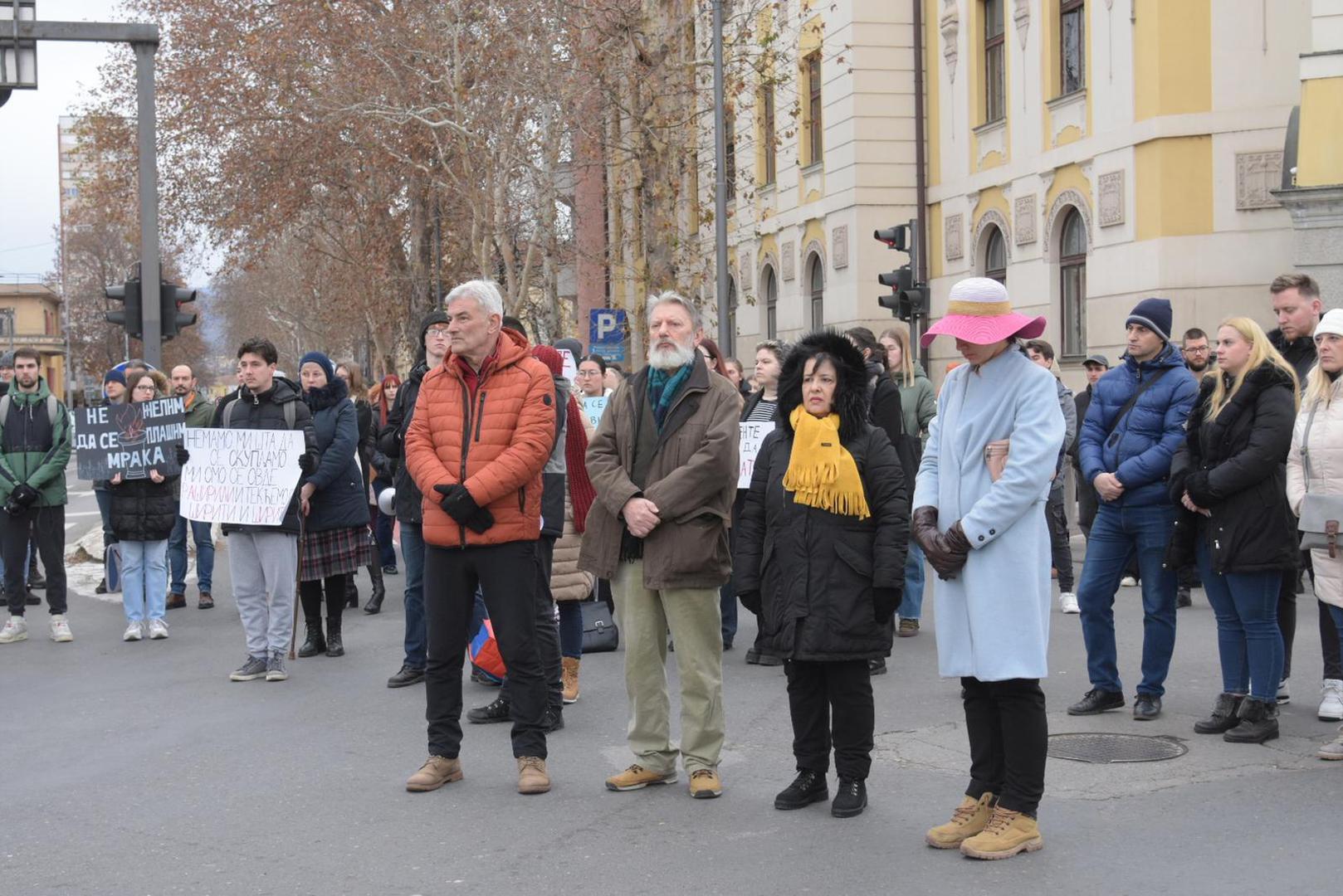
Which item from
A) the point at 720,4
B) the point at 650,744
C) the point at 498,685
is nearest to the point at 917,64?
the point at 720,4

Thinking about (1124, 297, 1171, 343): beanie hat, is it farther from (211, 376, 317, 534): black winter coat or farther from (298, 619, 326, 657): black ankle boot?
(298, 619, 326, 657): black ankle boot

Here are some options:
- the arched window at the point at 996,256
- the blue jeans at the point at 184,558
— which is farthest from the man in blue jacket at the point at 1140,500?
the arched window at the point at 996,256

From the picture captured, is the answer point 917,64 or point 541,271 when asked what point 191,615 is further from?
point 541,271

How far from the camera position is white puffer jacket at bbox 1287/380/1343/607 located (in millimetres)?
7305

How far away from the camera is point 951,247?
26.9m

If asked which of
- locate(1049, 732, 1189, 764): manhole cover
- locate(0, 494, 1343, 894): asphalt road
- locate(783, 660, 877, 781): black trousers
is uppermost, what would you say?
locate(783, 660, 877, 781): black trousers

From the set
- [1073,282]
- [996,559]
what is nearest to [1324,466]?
[996,559]

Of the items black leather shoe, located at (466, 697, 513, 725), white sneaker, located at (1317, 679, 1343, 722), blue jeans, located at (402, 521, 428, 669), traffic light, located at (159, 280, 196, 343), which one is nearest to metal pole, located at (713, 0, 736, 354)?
traffic light, located at (159, 280, 196, 343)

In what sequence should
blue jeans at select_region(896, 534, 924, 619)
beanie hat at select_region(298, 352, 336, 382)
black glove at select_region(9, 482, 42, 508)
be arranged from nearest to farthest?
beanie hat at select_region(298, 352, 336, 382), blue jeans at select_region(896, 534, 924, 619), black glove at select_region(9, 482, 42, 508)

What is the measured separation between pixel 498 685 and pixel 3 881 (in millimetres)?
3870

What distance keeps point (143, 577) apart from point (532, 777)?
20.1 feet

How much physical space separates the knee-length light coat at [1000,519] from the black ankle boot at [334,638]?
19.1ft

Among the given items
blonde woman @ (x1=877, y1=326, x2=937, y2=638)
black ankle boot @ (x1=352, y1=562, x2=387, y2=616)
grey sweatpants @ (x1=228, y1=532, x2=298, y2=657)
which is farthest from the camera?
black ankle boot @ (x1=352, y1=562, x2=387, y2=616)

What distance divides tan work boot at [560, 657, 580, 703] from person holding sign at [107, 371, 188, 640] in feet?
13.7
